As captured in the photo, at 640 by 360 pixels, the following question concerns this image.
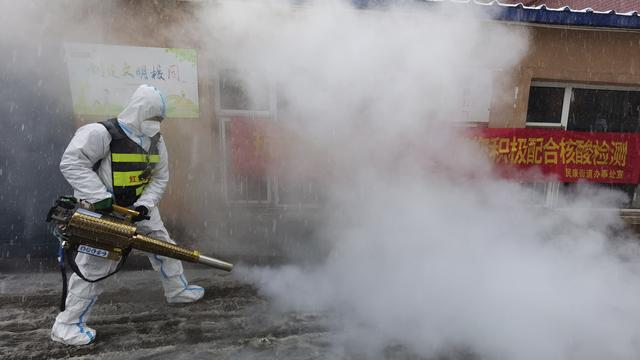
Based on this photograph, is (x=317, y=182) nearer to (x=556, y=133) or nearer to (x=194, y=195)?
(x=194, y=195)

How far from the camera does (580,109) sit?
480cm

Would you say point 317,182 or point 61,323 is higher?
point 317,182

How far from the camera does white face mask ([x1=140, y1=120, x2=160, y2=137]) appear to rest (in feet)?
9.61

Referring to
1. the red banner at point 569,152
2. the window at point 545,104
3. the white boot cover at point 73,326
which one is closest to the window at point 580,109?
the window at point 545,104

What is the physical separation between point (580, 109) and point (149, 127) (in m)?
4.99

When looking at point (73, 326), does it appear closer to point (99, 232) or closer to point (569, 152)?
point (99, 232)

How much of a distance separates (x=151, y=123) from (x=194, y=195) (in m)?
1.57

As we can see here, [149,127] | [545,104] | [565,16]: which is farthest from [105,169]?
[545,104]

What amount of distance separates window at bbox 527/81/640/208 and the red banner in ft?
0.82

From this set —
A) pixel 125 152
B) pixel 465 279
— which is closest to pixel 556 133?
pixel 465 279

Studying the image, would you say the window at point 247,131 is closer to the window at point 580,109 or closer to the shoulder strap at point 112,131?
the shoulder strap at point 112,131

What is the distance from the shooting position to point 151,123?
2953mm

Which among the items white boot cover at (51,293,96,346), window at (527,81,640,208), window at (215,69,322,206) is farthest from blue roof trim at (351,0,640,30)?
white boot cover at (51,293,96,346)

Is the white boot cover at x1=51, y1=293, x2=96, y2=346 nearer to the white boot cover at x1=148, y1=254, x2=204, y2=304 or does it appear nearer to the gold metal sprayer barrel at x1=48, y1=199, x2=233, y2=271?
the gold metal sprayer barrel at x1=48, y1=199, x2=233, y2=271
